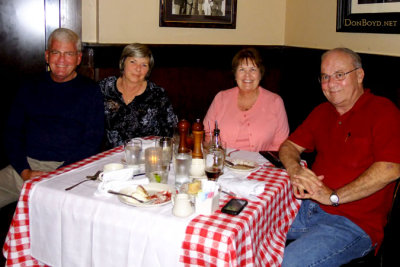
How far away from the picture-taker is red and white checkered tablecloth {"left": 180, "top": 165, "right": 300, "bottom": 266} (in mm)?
1426

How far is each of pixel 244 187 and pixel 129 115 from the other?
53.7 inches

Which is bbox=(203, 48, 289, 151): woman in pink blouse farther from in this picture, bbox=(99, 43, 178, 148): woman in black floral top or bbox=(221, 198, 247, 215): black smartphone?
bbox=(221, 198, 247, 215): black smartphone

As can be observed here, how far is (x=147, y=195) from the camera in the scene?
1676 mm

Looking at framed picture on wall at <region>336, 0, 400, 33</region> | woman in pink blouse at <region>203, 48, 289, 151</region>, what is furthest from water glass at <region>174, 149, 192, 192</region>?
framed picture on wall at <region>336, 0, 400, 33</region>

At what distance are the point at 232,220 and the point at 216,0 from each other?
116 inches

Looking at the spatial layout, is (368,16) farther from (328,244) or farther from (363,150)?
(328,244)

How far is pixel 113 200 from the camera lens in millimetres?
1655

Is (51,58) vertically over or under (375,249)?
over

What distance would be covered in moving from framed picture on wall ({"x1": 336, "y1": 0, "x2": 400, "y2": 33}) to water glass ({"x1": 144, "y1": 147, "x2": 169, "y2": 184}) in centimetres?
196

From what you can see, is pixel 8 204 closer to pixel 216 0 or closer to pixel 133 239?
pixel 133 239

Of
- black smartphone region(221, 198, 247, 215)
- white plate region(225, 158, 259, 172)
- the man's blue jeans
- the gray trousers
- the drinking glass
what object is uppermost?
the drinking glass

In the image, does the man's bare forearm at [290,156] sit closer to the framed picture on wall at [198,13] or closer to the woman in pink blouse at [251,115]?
the woman in pink blouse at [251,115]

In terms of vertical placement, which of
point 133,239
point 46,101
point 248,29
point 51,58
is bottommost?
point 133,239

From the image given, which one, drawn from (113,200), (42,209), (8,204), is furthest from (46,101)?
(113,200)
